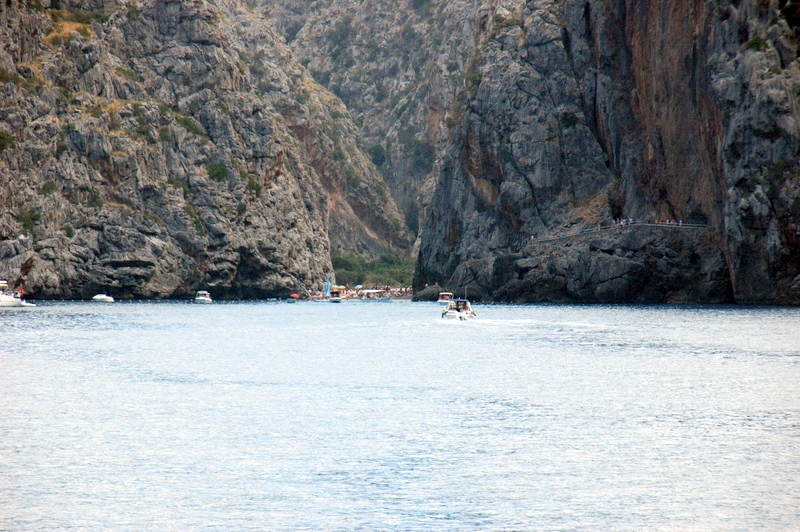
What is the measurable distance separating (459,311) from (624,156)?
182 ft

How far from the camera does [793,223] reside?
105 metres

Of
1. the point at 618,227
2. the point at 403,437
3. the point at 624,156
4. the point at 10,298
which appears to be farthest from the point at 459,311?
the point at 403,437

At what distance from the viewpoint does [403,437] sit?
3256 cm

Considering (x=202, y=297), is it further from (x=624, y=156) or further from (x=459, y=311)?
(x=624, y=156)

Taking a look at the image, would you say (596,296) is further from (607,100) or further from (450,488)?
(450,488)

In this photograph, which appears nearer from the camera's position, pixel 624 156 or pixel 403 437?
pixel 403 437

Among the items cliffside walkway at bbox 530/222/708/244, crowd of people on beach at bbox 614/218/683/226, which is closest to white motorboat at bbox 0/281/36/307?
cliffside walkway at bbox 530/222/708/244

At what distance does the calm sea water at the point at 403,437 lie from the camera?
2278cm

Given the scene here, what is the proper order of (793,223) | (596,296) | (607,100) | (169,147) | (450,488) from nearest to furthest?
(450,488)
(793,223)
(596,296)
(607,100)
(169,147)

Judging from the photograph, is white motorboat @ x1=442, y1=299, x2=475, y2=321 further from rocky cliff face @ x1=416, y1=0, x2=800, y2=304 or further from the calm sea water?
the calm sea water

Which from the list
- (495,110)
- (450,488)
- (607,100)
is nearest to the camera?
(450,488)

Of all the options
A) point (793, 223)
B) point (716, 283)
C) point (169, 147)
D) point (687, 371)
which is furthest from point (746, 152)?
point (169, 147)

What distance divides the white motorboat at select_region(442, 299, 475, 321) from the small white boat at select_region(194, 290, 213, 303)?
77.2 m

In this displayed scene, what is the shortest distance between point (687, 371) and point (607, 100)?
363ft
